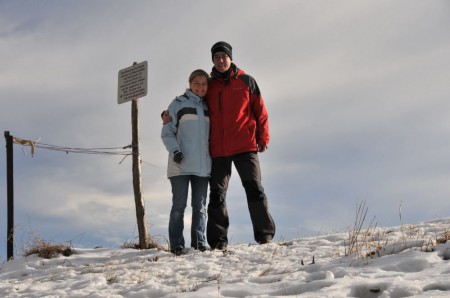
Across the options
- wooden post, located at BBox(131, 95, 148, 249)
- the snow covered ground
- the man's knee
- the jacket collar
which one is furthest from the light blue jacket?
wooden post, located at BBox(131, 95, 148, 249)

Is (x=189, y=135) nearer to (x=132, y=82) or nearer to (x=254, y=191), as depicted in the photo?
(x=254, y=191)

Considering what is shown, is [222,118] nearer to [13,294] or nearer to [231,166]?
[231,166]

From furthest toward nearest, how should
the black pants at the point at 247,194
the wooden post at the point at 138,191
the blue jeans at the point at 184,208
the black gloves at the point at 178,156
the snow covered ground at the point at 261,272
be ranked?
the wooden post at the point at 138,191 → the black pants at the point at 247,194 → the blue jeans at the point at 184,208 → the black gloves at the point at 178,156 → the snow covered ground at the point at 261,272

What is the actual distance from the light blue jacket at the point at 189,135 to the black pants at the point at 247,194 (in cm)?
19

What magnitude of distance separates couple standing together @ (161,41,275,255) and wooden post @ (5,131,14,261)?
9.74 feet

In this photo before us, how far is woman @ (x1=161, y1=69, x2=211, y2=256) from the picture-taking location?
6043 mm

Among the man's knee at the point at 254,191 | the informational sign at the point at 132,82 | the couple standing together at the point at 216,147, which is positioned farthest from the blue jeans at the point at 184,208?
the informational sign at the point at 132,82

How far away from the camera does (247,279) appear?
404cm

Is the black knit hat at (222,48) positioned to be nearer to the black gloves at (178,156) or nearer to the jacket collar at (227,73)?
the jacket collar at (227,73)

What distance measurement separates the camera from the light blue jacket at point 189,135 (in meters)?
6.04

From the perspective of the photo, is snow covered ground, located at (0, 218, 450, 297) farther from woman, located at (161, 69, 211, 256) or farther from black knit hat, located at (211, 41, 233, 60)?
black knit hat, located at (211, 41, 233, 60)

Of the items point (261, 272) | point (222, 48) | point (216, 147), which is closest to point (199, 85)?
point (222, 48)

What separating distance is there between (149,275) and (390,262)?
2.14m

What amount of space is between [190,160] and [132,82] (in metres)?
2.36
